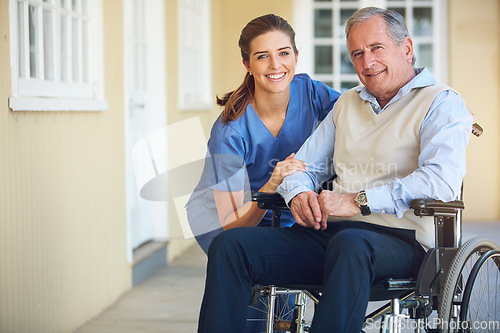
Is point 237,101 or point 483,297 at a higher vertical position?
point 237,101

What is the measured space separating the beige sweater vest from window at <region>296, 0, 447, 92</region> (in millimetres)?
4692

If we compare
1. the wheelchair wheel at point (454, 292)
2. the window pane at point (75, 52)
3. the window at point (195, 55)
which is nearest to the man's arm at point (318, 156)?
the wheelchair wheel at point (454, 292)

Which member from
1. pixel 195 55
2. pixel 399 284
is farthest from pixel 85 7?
pixel 195 55

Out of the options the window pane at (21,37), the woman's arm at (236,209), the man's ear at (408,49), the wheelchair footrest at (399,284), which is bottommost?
the wheelchair footrest at (399,284)

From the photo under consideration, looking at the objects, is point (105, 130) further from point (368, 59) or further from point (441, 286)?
point (441, 286)

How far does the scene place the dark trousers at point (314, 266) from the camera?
1.72m

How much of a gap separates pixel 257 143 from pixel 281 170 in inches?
7.5

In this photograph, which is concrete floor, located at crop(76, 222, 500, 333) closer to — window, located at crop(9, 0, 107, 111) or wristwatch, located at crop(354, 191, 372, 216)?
window, located at crop(9, 0, 107, 111)

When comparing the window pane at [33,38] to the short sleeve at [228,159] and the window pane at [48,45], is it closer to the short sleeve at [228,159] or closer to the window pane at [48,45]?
the window pane at [48,45]

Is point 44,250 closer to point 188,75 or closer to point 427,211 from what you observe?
point 427,211

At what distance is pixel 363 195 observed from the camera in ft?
6.32

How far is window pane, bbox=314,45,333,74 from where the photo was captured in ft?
22.7

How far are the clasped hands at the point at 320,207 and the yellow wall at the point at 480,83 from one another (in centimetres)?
466

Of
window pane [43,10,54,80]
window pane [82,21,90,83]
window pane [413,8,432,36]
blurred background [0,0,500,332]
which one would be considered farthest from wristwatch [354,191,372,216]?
window pane [413,8,432,36]
